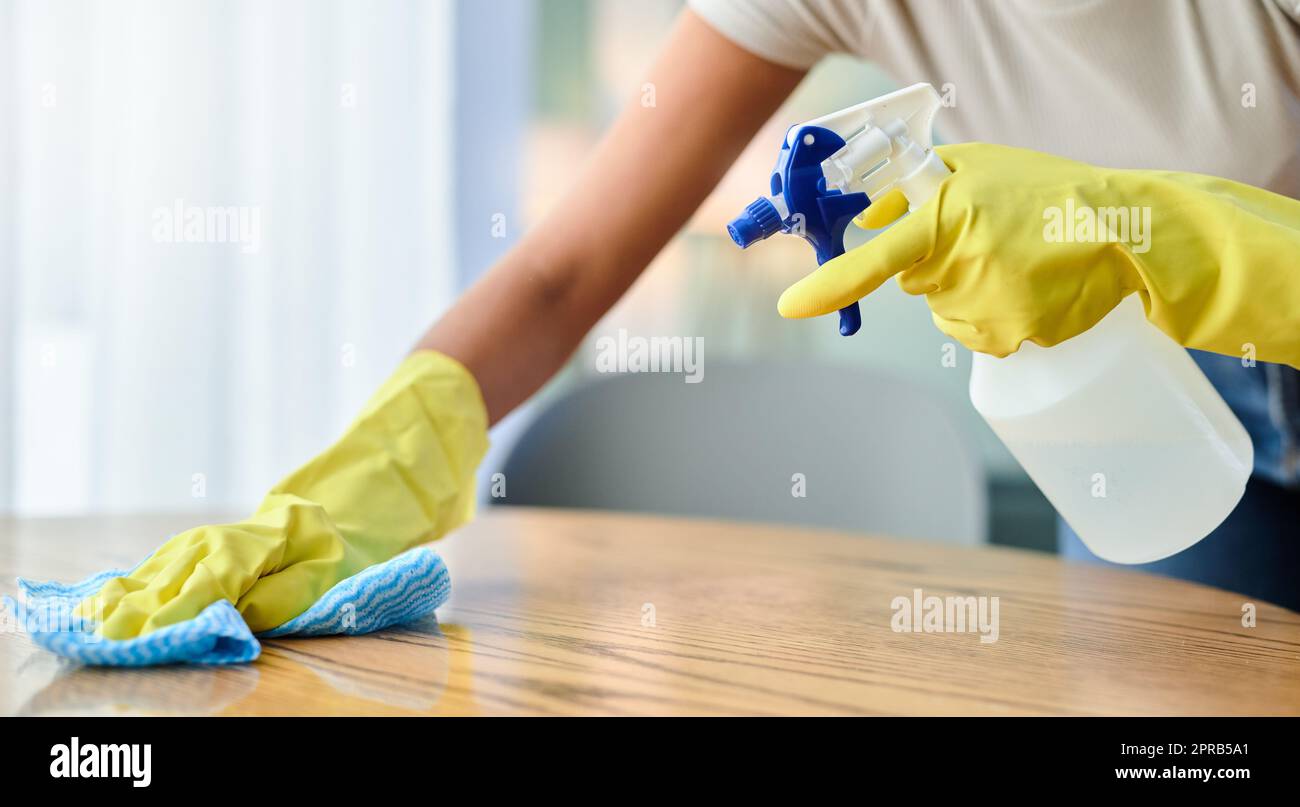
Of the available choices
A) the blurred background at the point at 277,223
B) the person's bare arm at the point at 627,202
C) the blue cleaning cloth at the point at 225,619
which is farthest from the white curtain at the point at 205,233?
the blue cleaning cloth at the point at 225,619

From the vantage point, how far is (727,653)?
1.81ft

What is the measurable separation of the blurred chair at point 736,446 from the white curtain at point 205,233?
2.12 ft

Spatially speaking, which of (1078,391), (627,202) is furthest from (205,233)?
(1078,391)

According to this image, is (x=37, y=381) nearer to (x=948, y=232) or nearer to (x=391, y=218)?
(x=391, y=218)

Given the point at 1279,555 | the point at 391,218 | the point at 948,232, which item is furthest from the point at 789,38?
the point at 391,218

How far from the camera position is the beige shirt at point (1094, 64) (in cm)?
78

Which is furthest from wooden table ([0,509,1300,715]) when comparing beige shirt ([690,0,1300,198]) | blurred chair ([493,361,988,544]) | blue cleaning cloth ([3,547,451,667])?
blurred chair ([493,361,988,544])

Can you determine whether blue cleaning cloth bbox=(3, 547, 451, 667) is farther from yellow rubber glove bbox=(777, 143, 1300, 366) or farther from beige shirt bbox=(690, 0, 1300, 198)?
beige shirt bbox=(690, 0, 1300, 198)

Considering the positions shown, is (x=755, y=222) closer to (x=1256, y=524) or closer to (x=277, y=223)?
(x=1256, y=524)

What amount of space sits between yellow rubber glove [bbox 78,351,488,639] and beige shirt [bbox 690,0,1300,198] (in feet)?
1.35

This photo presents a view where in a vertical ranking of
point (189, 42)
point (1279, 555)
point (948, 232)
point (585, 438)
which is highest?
point (189, 42)

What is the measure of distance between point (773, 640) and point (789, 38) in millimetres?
547

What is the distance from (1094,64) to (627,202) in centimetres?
37

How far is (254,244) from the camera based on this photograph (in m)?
2.03
